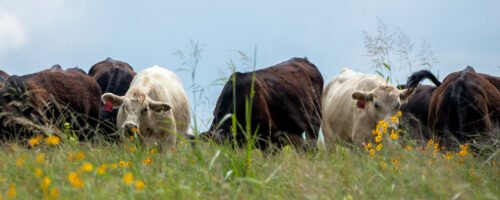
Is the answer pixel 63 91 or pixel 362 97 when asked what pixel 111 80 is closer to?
pixel 63 91

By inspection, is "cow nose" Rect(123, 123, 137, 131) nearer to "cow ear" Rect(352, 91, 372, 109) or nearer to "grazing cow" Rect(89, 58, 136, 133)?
"grazing cow" Rect(89, 58, 136, 133)

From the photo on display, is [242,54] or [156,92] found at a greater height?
[242,54]

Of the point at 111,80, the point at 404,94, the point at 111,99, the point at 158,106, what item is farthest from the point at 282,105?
the point at 111,80

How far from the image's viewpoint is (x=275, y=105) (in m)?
8.28

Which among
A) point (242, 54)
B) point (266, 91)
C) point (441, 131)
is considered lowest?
point (441, 131)

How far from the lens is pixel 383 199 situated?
3.56 meters

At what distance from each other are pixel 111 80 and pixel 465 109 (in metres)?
6.61

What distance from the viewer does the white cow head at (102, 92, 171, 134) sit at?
23.5ft

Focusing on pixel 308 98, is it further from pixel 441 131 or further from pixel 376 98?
pixel 441 131

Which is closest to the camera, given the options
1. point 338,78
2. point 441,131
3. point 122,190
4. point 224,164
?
point 122,190

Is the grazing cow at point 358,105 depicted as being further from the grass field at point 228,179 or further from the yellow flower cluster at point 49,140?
the yellow flower cluster at point 49,140

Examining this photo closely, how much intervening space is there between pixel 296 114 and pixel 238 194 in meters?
5.12

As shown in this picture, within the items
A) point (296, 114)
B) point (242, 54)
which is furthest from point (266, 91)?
point (242, 54)

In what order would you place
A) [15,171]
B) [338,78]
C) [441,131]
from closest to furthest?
[15,171] < [441,131] < [338,78]
